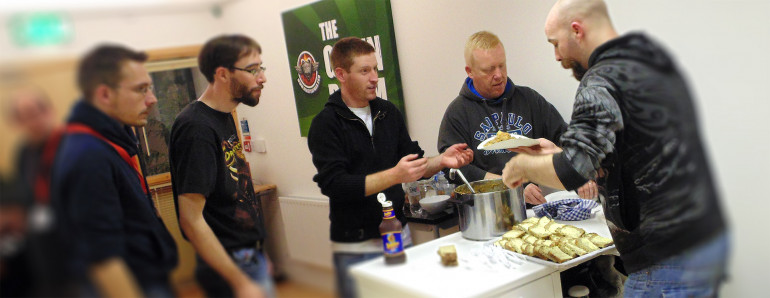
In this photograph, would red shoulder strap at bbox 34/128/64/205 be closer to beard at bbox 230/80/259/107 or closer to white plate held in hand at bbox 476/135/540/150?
beard at bbox 230/80/259/107

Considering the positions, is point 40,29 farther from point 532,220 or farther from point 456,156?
point 532,220

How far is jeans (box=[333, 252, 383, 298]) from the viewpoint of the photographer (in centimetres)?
97

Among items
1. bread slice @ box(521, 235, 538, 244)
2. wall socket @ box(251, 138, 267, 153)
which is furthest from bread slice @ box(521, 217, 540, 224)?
wall socket @ box(251, 138, 267, 153)

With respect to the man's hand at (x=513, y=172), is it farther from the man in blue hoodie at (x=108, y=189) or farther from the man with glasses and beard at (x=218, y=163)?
the man in blue hoodie at (x=108, y=189)

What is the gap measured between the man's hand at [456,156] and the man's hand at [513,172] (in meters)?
0.13

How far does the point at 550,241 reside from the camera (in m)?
2.17

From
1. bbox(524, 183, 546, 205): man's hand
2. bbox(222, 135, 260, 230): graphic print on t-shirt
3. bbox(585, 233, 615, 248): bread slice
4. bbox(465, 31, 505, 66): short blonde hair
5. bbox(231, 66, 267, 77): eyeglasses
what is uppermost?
bbox(465, 31, 505, 66): short blonde hair

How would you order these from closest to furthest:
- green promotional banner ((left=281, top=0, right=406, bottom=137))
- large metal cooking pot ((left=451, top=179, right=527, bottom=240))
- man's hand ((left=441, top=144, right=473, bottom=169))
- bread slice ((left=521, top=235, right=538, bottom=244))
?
green promotional banner ((left=281, top=0, right=406, bottom=137)) → man's hand ((left=441, top=144, right=473, bottom=169)) → large metal cooking pot ((left=451, top=179, right=527, bottom=240)) → bread slice ((left=521, top=235, right=538, bottom=244))

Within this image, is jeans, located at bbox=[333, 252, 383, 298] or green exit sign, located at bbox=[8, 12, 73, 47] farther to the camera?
jeans, located at bbox=[333, 252, 383, 298]

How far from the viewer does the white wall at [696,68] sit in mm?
1625

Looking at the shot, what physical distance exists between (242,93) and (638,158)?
115 cm

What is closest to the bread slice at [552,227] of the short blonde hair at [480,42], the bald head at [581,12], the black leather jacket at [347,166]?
the short blonde hair at [480,42]

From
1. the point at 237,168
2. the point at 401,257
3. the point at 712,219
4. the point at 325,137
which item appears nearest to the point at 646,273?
the point at 712,219

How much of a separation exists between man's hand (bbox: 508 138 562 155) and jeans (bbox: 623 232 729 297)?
1.65 feet
